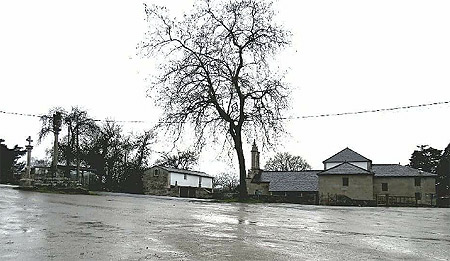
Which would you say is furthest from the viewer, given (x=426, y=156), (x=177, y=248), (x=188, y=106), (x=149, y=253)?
(x=426, y=156)

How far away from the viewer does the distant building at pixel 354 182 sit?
6347 centimetres

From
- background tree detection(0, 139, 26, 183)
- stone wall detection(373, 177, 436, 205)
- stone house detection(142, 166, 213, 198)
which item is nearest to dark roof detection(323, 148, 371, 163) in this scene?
stone wall detection(373, 177, 436, 205)

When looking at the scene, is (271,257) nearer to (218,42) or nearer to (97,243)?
(97,243)

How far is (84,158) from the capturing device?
5919cm

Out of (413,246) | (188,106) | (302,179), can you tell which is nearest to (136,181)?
(302,179)

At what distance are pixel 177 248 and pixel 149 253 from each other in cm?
58

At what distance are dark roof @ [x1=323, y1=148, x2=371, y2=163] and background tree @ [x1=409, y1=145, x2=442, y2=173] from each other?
16398mm

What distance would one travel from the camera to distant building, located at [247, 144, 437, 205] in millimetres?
63469

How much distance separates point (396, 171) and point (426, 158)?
2074cm

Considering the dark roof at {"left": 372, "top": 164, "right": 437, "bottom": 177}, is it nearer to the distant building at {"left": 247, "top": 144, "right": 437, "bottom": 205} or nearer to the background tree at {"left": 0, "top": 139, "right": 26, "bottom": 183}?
the distant building at {"left": 247, "top": 144, "right": 437, "bottom": 205}

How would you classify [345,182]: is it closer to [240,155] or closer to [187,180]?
[187,180]

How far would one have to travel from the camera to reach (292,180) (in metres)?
75.8

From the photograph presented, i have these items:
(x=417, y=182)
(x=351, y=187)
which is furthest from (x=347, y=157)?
(x=351, y=187)

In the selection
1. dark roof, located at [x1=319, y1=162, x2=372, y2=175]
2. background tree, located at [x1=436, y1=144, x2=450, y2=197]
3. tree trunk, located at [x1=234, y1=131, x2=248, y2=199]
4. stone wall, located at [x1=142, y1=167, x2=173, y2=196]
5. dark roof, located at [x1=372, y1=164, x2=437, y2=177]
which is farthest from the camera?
background tree, located at [x1=436, y1=144, x2=450, y2=197]
